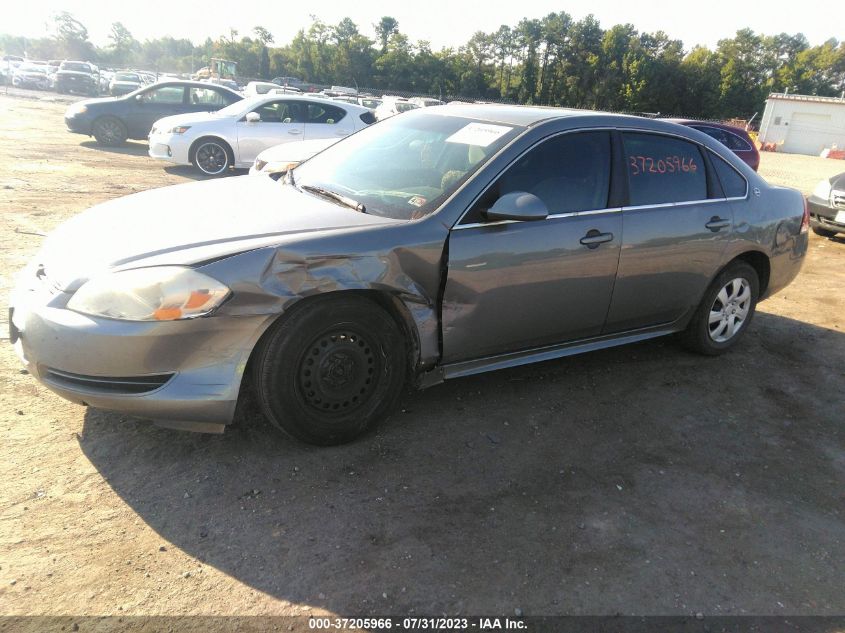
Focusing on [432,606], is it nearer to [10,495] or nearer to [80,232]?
[10,495]

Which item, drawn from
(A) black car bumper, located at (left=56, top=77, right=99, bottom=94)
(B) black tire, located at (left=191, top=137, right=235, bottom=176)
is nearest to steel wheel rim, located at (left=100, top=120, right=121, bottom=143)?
(B) black tire, located at (left=191, top=137, right=235, bottom=176)

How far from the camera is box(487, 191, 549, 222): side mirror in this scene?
3.36 meters

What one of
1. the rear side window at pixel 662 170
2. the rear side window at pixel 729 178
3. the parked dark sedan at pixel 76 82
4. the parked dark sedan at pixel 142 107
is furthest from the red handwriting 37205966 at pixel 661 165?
the parked dark sedan at pixel 76 82

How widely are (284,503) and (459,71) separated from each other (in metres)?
72.4

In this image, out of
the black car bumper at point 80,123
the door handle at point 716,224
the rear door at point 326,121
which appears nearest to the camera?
the door handle at point 716,224

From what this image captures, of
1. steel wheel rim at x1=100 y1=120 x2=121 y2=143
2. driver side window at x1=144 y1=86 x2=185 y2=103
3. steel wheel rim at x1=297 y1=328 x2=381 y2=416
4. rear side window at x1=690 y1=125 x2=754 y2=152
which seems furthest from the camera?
steel wheel rim at x1=100 y1=120 x2=121 y2=143

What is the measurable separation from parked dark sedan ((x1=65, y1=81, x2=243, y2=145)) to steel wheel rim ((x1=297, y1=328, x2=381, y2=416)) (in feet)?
42.0

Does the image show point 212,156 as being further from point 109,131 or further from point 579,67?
point 579,67

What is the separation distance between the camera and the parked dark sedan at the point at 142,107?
14.5m

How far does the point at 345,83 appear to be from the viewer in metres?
73.1

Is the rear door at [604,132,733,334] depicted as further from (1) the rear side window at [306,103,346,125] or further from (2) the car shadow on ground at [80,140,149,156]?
(2) the car shadow on ground at [80,140,149,156]

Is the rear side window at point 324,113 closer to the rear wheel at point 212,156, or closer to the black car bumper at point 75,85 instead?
the rear wheel at point 212,156

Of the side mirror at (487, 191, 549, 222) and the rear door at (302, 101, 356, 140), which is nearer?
the side mirror at (487, 191, 549, 222)

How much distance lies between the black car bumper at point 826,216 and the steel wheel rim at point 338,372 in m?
8.88
